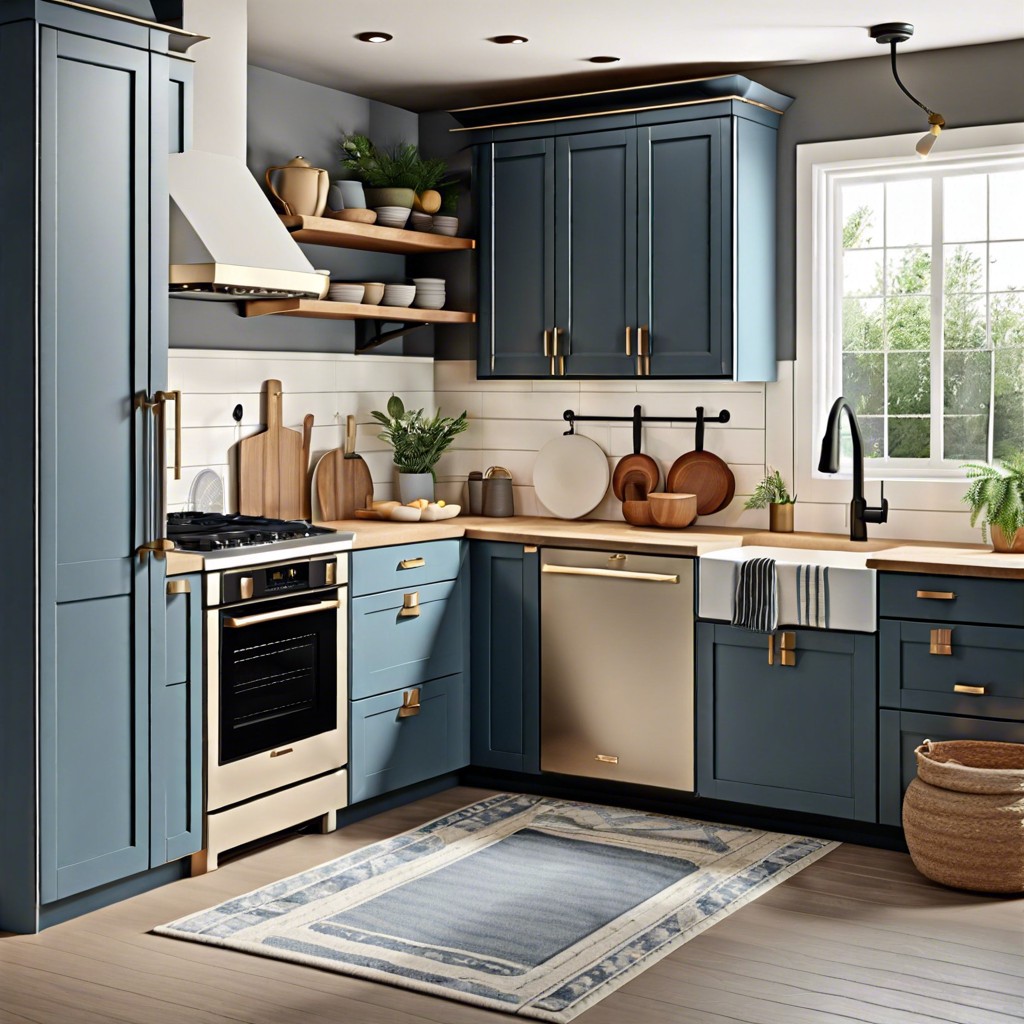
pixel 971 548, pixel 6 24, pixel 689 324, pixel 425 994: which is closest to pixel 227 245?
pixel 6 24

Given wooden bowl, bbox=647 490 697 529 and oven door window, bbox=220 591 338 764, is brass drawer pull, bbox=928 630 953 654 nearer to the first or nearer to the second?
wooden bowl, bbox=647 490 697 529

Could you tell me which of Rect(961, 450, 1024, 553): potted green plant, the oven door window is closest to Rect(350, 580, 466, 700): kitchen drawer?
the oven door window

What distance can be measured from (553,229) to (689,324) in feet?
2.17

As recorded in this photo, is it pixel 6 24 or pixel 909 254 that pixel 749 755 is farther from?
pixel 6 24

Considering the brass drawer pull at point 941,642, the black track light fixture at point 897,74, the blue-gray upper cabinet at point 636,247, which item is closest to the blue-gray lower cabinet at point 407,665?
the blue-gray upper cabinet at point 636,247

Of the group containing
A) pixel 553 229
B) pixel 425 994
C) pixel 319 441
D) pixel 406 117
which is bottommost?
pixel 425 994

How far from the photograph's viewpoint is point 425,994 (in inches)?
129

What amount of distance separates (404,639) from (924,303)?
2169 mm

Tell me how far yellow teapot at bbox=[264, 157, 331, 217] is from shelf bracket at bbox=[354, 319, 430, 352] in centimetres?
72

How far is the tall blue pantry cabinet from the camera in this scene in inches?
138

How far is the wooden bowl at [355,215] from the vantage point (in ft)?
16.5

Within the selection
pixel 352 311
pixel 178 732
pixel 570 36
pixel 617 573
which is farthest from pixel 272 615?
pixel 570 36

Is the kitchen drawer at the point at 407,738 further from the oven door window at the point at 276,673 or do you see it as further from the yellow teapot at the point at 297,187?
the yellow teapot at the point at 297,187

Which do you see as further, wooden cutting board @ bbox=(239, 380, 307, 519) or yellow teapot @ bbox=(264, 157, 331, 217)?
wooden cutting board @ bbox=(239, 380, 307, 519)
